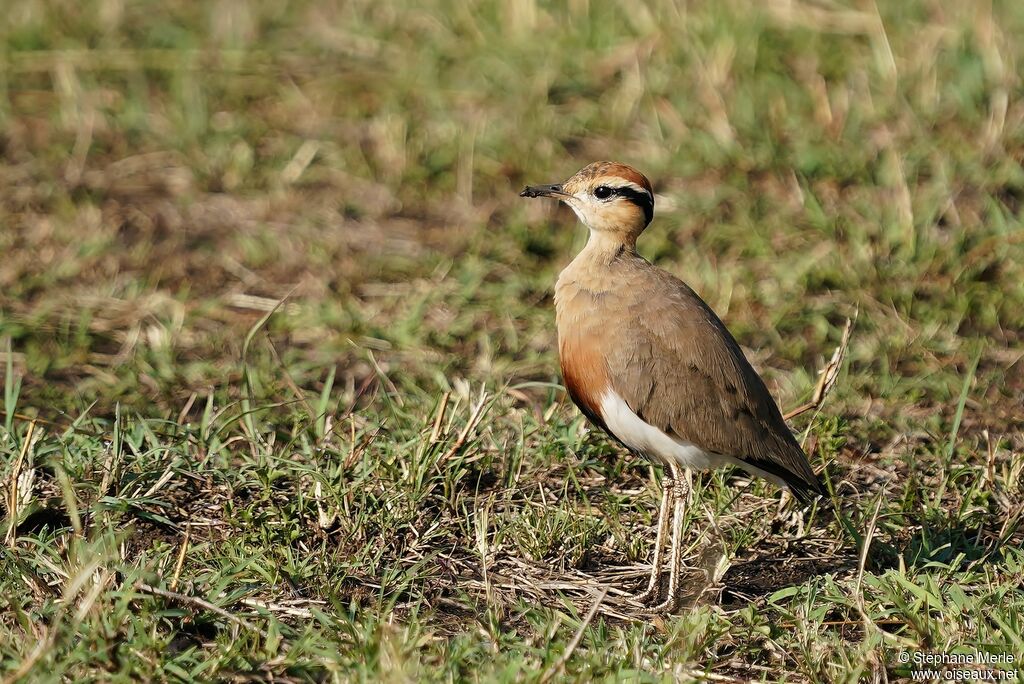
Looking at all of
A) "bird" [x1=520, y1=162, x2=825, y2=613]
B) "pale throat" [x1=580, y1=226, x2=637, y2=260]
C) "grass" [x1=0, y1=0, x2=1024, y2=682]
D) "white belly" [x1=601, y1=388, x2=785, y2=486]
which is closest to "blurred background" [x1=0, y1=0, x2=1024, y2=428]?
"grass" [x1=0, y1=0, x2=1024, y2=682]

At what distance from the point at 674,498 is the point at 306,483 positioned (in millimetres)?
1331

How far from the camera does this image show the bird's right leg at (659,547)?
Result: 182 inches

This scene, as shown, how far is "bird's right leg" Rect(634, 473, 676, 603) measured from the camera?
463cm

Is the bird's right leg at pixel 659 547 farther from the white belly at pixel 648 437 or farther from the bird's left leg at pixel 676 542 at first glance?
the white belly at pixel 648 437

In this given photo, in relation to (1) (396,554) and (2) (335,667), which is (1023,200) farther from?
(2) (335,667)

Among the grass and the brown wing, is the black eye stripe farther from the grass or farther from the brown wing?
the grass

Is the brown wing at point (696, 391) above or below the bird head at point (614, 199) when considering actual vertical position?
below

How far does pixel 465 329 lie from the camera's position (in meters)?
6.20

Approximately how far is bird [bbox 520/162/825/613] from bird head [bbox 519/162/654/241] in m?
0.28

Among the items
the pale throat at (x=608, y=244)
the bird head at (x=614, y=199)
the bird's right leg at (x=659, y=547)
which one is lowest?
the bird's right leg at (x=659, y=547)

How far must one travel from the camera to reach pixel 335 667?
3844 mm

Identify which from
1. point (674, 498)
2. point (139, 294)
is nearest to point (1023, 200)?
point (674, 498)

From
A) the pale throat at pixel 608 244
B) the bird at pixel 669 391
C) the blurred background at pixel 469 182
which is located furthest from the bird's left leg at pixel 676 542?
the blurred background at pixel 469 182

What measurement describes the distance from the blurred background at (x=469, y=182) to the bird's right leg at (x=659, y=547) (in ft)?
3.80
